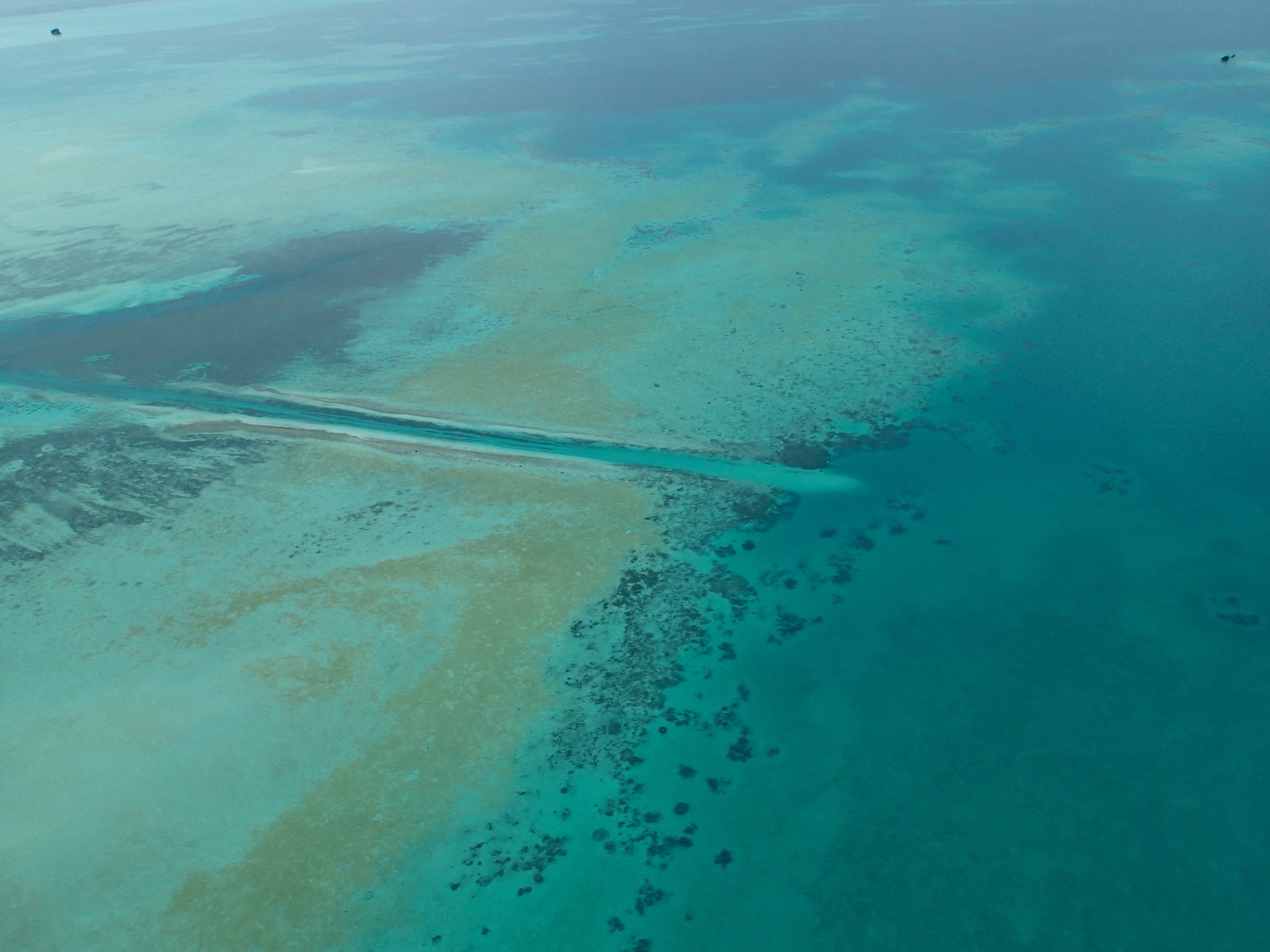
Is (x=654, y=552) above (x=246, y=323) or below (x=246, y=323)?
below

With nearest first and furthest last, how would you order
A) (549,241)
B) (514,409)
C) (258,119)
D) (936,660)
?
(936,660)
(514,409)
(549,241)
(258,119)

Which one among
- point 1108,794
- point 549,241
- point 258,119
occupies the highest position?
point 258,119

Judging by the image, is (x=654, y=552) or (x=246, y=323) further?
(x=246, y=323)

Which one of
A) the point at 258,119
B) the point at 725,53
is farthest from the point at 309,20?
the point at 725,53

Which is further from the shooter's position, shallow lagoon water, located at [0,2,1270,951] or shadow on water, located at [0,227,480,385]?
shadow on water, located at [0,227,480,385]

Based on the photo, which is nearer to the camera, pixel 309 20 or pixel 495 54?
pixel 495 54

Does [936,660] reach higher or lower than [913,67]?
lower

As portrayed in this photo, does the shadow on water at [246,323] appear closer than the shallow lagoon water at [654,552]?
No

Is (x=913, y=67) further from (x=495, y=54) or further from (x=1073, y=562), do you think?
(x=1073, y=562)
